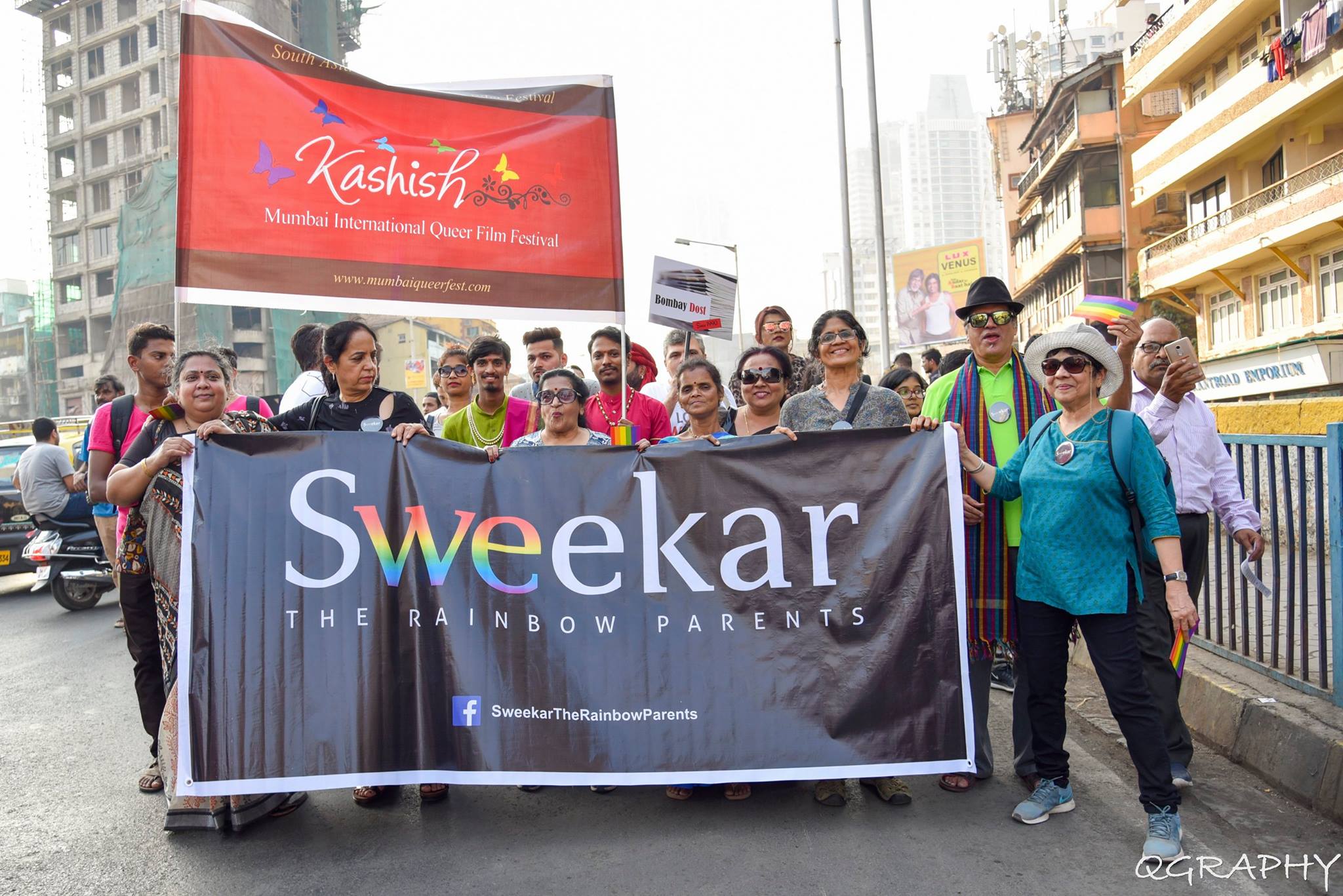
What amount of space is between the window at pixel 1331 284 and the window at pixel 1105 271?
16.3 meters

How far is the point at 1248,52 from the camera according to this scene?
2683cm

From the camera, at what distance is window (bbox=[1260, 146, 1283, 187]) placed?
25.5 m

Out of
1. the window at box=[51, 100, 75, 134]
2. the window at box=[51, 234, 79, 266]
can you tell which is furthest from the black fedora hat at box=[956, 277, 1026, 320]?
the window at box=[51, 100, 75, 134]

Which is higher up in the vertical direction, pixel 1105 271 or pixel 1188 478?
pixel 1105 271

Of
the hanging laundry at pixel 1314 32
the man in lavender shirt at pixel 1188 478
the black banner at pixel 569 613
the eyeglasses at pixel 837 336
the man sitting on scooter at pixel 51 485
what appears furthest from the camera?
the hanging laundry at pixel 1314 32

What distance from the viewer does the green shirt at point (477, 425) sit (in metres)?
5.61

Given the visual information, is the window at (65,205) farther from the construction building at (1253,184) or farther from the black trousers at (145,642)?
the black trousers at (145,642)

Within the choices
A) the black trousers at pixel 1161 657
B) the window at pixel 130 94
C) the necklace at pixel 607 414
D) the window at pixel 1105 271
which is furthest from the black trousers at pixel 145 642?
the window at pixel 130 94

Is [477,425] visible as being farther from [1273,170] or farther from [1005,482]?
[1273,170]

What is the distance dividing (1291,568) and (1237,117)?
26.2 m

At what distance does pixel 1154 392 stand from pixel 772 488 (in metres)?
2.06

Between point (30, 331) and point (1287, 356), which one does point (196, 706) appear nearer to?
point (1287, 356)

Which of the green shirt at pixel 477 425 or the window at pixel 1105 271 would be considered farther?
the window at pixel 1105 271

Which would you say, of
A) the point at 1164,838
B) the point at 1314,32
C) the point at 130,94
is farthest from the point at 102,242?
the point at 1164,838
